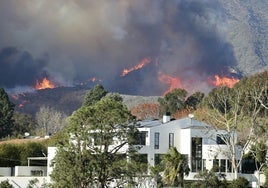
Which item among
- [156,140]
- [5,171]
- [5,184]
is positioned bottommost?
[5,184]

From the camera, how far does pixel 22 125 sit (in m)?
109

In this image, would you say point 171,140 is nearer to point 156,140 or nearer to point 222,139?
point 156,140

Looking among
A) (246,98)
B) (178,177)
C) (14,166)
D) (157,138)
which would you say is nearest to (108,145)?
(178,177)

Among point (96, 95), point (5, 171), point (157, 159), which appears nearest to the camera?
point (157, 159)

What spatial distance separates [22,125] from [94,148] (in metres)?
73.2

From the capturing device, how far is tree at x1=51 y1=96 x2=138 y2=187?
37562 millimetres

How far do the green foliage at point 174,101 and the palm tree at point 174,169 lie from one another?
58.1 metres

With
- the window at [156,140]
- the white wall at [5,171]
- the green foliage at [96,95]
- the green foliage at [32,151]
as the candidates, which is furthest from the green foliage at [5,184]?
the green foliage at [96,95]

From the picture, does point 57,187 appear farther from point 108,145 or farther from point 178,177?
point 178,177

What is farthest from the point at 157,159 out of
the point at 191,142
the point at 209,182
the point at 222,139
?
the point at 209,182

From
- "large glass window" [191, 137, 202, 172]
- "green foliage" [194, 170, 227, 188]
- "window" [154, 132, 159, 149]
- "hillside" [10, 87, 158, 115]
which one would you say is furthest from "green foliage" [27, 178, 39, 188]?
"hillside" [10, 87, 158, 115]

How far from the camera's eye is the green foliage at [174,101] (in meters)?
114

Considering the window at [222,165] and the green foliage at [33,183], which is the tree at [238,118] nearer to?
the window at [222,165]

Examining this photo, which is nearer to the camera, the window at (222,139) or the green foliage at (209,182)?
the green foliage at (209,182)
